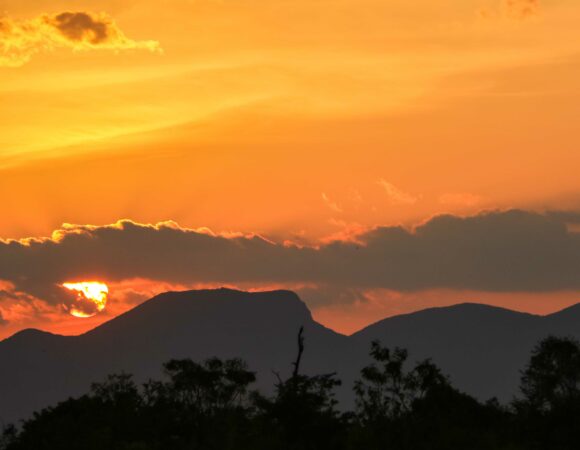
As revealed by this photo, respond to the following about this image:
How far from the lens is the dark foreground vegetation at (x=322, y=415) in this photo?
307ft

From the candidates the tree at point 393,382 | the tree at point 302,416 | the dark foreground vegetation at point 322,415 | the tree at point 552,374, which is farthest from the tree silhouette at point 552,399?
the tree at point 302,416

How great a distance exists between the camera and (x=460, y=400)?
130 metres

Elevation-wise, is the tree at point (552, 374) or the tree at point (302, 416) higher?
the tree at point (552, 374)

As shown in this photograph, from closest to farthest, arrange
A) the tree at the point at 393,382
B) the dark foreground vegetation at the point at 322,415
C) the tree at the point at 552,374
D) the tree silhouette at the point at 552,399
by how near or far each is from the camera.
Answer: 1. the dark foreground vegetation at the point at 322,415
2. the tree silhouette at the point at 552,399
3. the tree at the point at 393,382
4. the tree at the point at 552,374

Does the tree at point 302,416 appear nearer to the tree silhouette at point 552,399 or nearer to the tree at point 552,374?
the tree silhouette at point 552,399

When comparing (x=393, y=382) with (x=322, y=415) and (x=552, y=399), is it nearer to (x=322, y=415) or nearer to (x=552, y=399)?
(x=322, y=415)

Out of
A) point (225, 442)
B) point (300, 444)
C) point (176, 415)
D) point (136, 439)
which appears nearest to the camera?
point (225, 442)

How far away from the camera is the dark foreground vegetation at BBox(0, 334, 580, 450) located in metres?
93.4

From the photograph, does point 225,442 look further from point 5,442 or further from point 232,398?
point 5,442

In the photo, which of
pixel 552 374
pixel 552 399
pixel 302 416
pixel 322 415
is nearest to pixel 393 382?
pixel 322 415

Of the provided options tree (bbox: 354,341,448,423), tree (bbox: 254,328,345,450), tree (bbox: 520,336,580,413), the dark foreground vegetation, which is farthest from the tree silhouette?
tree (bbox: 254,328,345,450)

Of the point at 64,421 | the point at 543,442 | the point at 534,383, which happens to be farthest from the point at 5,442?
the point at 543,442

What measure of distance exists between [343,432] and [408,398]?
1876 cm

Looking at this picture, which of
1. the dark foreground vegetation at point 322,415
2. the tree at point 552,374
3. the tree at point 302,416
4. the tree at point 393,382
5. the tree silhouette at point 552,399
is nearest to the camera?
the dark foreground vegetation at point 322,415
